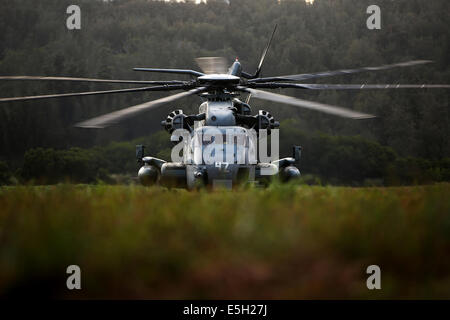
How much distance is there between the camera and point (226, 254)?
3.43 metres

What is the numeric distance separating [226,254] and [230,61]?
369 feet

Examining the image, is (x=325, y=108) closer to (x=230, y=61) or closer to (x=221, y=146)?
(x=221, y=146)

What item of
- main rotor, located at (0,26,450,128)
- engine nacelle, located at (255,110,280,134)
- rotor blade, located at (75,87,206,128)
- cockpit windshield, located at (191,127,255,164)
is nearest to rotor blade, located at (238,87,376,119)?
main rotor, located at (0,26,450,128)

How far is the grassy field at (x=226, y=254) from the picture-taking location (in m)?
3.19

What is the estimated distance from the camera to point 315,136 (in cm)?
5953

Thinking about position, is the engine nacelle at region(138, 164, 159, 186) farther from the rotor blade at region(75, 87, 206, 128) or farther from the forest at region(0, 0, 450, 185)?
the forest at region(0, 0, 450, 185)

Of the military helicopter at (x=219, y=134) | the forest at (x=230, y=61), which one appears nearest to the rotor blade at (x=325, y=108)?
the military helicopter at (x=219, y=134)

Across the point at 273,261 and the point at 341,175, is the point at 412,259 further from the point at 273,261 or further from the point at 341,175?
the point at 341,175

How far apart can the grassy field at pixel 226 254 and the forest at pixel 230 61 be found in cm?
3305

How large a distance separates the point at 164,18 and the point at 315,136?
306 feet

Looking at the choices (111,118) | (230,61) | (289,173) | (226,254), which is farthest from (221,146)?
(230,61)

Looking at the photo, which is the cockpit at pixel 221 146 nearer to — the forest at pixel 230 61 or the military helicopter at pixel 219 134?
the military helicopter at pixel 219 134
